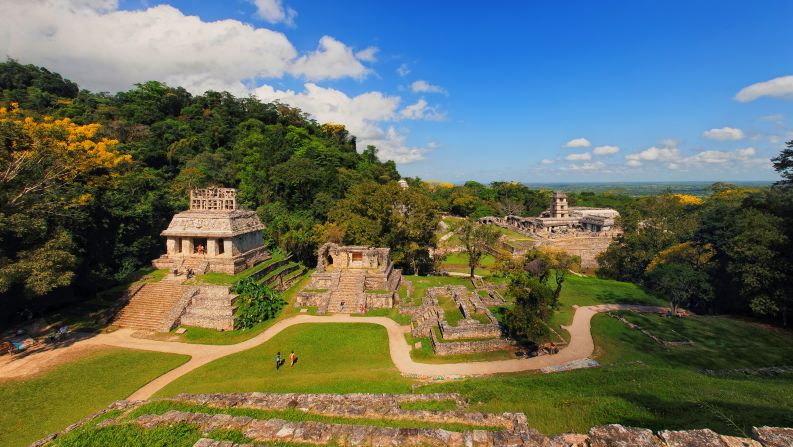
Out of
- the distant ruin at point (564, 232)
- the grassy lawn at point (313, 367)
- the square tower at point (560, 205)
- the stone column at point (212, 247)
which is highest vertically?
the square tower at point (560, 205)

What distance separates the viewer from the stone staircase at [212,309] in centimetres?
2012

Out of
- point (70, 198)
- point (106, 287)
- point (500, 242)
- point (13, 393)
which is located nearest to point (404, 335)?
point (13, 393)

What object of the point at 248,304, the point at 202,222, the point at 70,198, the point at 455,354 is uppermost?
the point at 70,198

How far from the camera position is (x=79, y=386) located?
13859 mm

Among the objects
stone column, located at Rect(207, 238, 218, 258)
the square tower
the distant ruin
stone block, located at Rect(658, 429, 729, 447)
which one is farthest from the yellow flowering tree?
the square tower

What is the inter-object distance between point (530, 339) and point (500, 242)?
36.0 meters

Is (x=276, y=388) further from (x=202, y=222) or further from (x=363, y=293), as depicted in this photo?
(x=202, y=222)

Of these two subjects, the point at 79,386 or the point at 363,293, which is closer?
the point at 79,386

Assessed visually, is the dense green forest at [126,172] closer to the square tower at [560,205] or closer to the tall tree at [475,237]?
the tall tree at [475,237]

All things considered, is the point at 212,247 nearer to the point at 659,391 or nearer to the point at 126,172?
the point at 126,172

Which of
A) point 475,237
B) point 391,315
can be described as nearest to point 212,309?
point 391,315

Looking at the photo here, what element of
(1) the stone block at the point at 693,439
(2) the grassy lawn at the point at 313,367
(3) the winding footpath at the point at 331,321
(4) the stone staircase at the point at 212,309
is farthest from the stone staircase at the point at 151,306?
(1) the stone block at the point at 693,439

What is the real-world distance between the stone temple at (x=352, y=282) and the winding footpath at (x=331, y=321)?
143 cm

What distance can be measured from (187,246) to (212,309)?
819 centimetres
